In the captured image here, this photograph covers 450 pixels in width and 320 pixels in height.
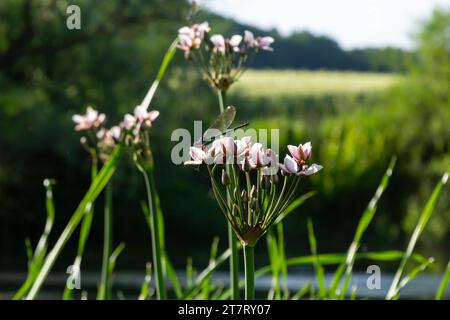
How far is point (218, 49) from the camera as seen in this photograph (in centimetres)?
267

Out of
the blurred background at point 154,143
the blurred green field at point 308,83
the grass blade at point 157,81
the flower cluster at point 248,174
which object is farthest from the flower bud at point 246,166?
the blurred green field at point 308,83

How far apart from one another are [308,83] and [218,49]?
50.9 m

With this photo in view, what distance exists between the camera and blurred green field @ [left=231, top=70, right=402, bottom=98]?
47.9 meters

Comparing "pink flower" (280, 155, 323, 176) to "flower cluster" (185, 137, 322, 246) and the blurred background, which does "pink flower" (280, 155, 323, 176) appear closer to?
"flower cluster" (185, 137, 322, 246)

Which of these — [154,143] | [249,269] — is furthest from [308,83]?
[249,269]

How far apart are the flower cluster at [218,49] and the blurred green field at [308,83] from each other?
40524mm

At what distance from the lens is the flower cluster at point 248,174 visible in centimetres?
197

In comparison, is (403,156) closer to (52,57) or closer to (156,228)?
(52,57)

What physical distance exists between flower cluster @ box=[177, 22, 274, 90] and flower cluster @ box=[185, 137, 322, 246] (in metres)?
0.66

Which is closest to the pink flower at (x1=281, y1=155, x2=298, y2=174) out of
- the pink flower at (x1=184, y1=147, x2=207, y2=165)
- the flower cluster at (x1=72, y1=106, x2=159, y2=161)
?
the pink flower at (x1=184, y1=147, x2=207, y2=165)

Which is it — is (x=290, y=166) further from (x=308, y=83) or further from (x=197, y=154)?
(x=308, y=83)

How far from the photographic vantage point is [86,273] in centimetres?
1936

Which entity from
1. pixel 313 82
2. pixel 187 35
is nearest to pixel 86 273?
pixel 187 35
